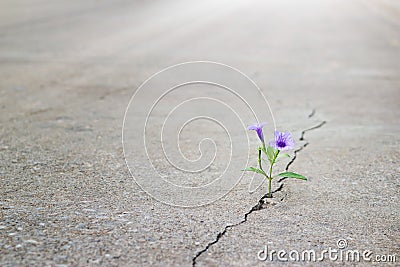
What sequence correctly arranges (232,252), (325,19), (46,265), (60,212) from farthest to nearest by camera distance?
(325,19) < (60,212) < (232,252) < (46,265)

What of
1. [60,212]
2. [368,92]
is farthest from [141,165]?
[368,92]

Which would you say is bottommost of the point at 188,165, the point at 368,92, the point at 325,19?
the point at 188,165

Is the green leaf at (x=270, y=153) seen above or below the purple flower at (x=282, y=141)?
below

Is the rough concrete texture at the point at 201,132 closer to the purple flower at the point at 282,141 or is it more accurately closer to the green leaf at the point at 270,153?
the green leaf at the point at 270,153

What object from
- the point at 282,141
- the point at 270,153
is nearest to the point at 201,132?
the point at 270,153

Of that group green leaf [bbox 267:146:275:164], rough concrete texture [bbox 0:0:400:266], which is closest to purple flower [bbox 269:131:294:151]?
green leaf [bbox 267:146:275:164]

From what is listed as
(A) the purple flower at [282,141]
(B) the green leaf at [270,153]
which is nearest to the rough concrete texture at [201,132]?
(B) the green leaf at [270,153]

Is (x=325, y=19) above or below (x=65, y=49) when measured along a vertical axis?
above

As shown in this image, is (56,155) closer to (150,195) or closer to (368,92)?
(150,195)

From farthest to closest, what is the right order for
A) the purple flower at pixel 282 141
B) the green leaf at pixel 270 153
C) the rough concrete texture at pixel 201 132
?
1. the green leaf at pixel 270 153
2. the purple flower at pixel 282 141
3. the rough concrete texture at pixel 201 132

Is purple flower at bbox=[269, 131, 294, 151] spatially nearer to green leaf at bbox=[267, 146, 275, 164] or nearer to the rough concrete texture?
green leaf at bbox=[267, 146, 275, 164]
